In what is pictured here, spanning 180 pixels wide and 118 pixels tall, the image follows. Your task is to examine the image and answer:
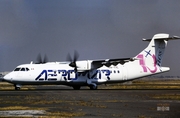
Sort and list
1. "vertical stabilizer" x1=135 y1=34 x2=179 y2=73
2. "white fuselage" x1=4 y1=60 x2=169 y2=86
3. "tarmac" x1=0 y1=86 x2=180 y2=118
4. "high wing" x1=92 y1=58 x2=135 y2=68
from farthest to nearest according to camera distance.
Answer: "vertical stabilizer" x1=135 y1=34 x2=179 y2=73
"high wing" x1=92 y1=58 x2=135 y2=68
"white fuselage" x1=4 y1=60 x2=169 y2=86
"tarmac" x1=0 y1=86 x2=180 y2=118

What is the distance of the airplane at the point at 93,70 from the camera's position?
136ft

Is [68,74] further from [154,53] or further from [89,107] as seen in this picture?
[89,107]

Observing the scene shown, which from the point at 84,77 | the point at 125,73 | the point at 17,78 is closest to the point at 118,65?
the point at 125,73

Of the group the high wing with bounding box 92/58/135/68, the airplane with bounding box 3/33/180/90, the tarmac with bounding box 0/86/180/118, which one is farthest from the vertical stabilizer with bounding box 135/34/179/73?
the tarmac with bounding box 0/86/180/118

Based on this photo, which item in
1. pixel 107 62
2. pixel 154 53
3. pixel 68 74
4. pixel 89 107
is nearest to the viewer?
pixel 89 107

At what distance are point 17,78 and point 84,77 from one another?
7.85 m

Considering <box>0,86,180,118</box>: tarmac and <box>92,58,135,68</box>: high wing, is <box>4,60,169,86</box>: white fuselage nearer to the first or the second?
<box>92,58,135,68</box>: high wing

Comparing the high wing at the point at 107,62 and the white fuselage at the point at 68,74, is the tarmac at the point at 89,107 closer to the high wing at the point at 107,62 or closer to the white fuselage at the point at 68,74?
the white fuselage at the point at 68,74

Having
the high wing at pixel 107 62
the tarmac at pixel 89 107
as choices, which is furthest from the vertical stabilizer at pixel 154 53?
the tarmac at pixel 89 107

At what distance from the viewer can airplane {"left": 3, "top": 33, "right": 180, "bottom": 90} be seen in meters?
41.5

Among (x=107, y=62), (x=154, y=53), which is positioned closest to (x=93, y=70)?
(x=107, y=62)

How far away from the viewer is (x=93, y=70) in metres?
43.6

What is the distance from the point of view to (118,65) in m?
45.2

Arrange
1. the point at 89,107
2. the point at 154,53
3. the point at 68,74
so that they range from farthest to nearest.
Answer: the point at 154,53 → the point at 68,74 → the point at 89,107
